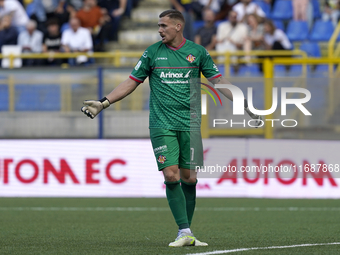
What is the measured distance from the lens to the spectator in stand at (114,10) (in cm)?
1767

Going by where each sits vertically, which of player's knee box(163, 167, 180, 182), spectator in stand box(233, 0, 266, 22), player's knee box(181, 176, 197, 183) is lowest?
player's knee box(181, 176, 197, 183)

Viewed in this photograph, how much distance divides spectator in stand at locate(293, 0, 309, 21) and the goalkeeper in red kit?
12.3m

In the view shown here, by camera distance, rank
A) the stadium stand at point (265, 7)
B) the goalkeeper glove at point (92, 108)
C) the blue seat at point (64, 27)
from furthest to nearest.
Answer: the stadium stand at point (265, 7) → the blue seat at point (64, 27) → the goalkeeper glove at point (92, 108)

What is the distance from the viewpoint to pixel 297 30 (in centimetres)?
1766

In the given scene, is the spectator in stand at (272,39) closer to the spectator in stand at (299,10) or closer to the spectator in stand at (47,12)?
the spectator in stand at (299,10)

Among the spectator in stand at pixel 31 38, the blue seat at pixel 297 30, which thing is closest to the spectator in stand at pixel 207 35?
the blue seat at pixel 297 30

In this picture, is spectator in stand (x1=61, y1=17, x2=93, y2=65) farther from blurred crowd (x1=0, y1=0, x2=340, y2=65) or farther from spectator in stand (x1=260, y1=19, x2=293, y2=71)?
spectator in stand (x1=260, y1=19, x2=293, y2=71)

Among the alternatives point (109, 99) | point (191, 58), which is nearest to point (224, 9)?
point (191, 58)

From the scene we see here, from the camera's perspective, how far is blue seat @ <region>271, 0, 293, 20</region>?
18234mm

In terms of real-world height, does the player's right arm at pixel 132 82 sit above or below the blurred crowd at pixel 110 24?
below

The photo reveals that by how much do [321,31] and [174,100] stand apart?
12.3 m

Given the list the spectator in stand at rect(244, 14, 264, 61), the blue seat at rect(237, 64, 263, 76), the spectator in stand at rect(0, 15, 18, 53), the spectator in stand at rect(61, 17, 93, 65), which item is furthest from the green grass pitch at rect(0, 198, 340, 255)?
the spectator in stand at rect(0, 15, 18, 53)

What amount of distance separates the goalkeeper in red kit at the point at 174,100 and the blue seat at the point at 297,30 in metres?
11.7

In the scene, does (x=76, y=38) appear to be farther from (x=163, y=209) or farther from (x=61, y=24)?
(x=163, y=209)
